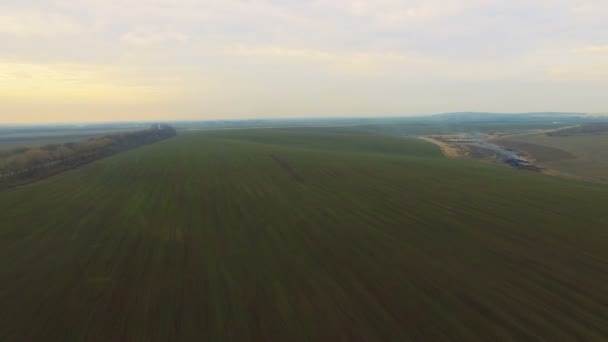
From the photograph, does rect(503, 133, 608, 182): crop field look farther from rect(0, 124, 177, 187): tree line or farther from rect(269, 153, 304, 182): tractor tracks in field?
rect(0, 124, 177, 187): tree line

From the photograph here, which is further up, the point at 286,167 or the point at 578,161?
the point at 286,167

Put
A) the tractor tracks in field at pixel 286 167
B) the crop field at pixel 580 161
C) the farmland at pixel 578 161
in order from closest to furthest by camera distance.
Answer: the tractor tracks in field at pixel 286 167, the farmland at pixel 578 161, the crop field at pixel 580 161

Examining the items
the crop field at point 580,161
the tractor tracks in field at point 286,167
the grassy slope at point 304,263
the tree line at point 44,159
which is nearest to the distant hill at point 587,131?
the crop field at point 580,161

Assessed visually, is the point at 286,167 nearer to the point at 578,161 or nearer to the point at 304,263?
the point at 304,263

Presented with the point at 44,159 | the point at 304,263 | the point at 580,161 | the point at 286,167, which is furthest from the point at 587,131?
the point at 44,159

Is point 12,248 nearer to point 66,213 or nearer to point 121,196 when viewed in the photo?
point 66,213

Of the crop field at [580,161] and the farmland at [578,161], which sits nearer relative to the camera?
the farmland at [578,161]

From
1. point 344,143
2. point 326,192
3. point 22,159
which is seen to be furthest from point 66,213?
point 344,143

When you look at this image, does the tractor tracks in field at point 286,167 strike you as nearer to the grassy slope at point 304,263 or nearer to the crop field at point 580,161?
the grassy slope at point 304,263
